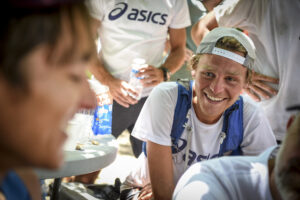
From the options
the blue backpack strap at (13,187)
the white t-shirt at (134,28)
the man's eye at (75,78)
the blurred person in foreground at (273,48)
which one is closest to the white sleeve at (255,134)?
the blurred person in foreground at (273,48)

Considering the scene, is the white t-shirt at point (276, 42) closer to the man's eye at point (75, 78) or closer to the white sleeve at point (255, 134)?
the white sleeve at point (255, 134)

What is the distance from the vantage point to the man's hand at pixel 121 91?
274 cm

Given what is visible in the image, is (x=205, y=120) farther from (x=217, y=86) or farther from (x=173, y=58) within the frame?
(x=173, y=58)

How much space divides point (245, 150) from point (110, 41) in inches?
56.3

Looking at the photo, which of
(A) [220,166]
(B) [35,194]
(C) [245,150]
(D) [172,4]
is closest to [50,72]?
(B) [35,194]

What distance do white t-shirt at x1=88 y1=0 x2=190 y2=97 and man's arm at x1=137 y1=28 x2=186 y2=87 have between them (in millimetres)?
94

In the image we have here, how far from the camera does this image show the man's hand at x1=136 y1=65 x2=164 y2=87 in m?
2.71

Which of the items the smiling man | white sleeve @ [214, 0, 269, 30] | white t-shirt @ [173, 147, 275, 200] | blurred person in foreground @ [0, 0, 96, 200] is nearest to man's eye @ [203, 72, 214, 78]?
the smiling man

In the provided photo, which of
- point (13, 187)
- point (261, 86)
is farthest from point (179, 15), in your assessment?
point (13, 187)

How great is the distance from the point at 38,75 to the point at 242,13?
2.12 meters

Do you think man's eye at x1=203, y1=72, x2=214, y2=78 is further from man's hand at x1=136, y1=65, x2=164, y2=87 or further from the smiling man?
man's hand at x1=136, y1=65, x2=164, y2=87

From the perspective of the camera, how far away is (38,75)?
60 cm

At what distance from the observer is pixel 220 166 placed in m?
1.45

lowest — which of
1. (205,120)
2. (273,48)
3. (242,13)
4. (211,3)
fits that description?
(205,120)
